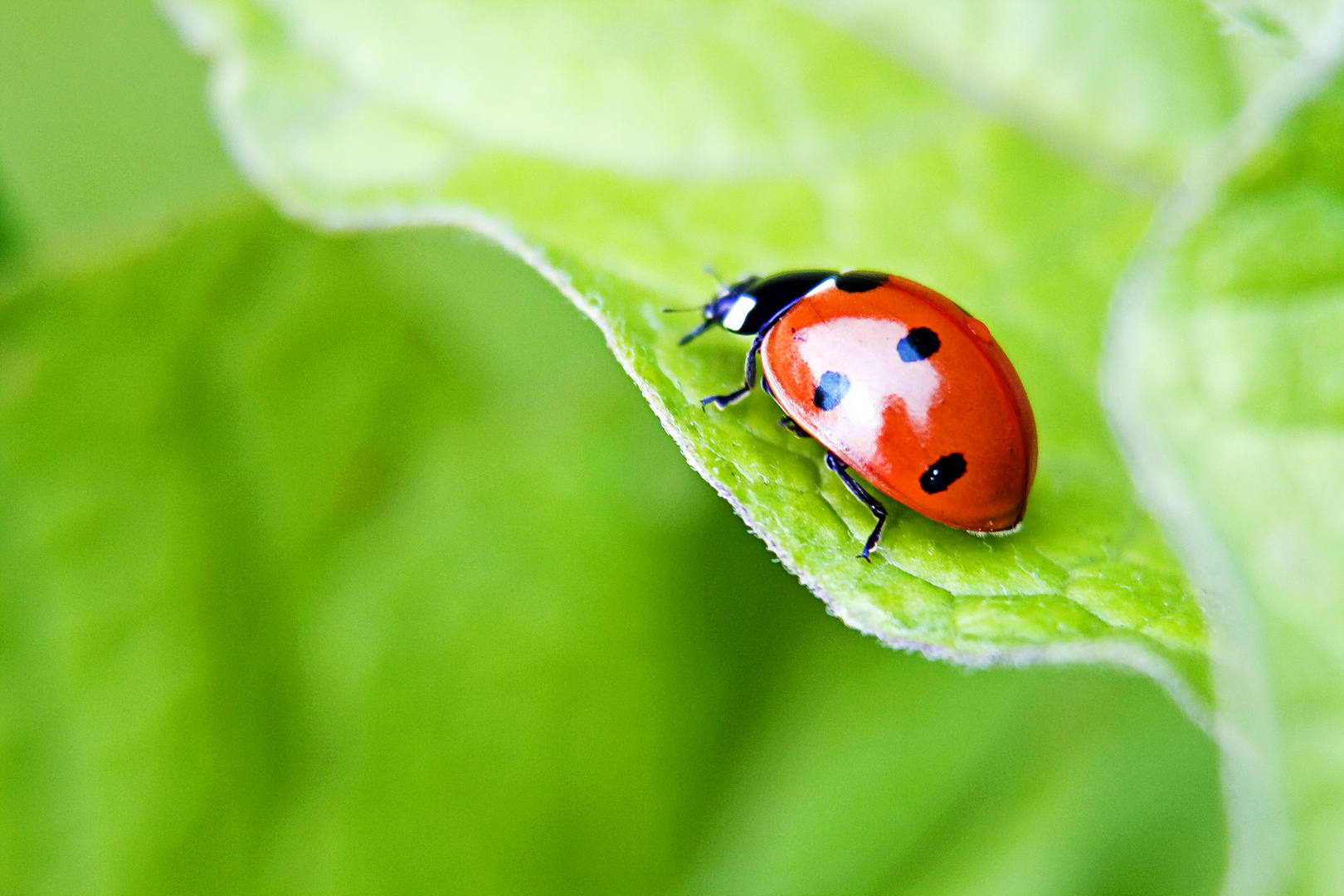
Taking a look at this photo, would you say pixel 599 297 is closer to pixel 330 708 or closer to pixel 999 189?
pixel 999 189

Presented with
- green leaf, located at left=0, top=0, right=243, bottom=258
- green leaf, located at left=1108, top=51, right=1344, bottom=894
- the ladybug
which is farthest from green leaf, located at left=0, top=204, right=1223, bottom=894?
green leaf, located at left=1108, top=51, right=1344, bottom=894

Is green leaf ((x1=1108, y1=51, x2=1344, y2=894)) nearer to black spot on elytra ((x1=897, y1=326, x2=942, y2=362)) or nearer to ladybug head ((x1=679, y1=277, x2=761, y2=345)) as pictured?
black spot on elytra ((x1=897, y1=326, x2=942, y2=362))

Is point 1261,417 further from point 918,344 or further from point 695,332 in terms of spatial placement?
point 695,332

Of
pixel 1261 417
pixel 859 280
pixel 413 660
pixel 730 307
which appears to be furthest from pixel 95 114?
pixel 1261 417

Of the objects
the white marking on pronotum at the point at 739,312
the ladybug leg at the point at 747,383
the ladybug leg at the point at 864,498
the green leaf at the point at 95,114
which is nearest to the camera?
the ladybug leg at the point at 864,498

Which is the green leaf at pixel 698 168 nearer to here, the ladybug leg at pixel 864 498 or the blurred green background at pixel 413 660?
the ladybug leg at pixel 864 498

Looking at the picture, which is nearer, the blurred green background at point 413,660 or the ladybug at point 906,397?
the ladybug at point 906,397

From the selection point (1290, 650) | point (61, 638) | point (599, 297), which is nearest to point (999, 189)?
point (599, 297)

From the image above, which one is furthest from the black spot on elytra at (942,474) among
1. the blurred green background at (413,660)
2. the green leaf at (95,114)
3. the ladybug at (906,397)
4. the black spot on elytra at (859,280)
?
the green leaf at (95,114)
